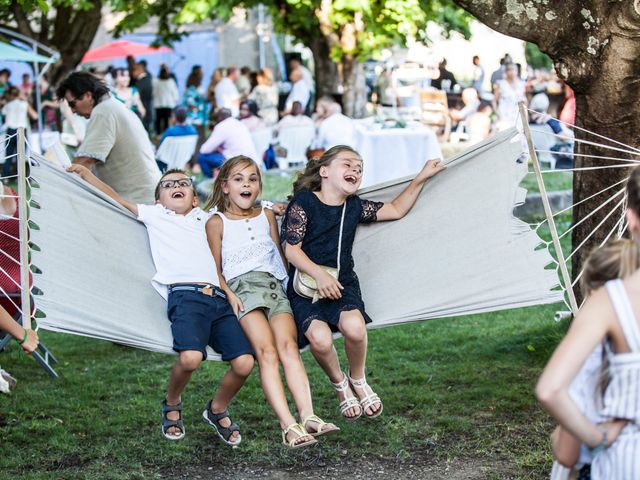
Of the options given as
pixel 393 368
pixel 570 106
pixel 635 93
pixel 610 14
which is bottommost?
pixel 393 368

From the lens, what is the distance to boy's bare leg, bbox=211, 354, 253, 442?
3.96m

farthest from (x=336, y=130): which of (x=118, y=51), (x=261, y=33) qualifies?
(x=261, y=33)

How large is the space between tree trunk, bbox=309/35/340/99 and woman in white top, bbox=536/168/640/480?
1331 cm

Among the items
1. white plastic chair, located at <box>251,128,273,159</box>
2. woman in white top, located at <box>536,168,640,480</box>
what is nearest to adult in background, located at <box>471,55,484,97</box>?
white plastic chair, located at <box>251,128,273,159</box>

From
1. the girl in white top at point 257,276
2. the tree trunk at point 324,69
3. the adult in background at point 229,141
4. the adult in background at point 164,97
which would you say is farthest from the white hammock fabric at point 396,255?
the adult in background at point 164,97

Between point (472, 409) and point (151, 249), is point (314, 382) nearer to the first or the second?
point (472, 409)

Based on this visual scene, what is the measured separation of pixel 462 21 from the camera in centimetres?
2164

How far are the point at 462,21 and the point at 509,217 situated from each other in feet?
59.9

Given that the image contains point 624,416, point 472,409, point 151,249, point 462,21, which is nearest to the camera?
point 624,416

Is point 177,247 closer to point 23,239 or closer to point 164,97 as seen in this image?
point 23,239

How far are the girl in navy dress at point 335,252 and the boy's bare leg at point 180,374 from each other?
1.48 feet

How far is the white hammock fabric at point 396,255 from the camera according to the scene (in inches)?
151

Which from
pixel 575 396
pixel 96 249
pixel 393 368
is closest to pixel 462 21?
pixel 393 368

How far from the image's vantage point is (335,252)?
4.18 meters
